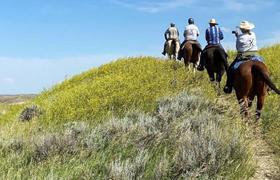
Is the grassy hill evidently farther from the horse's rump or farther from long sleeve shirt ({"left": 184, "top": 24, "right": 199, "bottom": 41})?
long sleeve shirt ({"left": 184, "top": 24, "right": 199, "bottom": 41})

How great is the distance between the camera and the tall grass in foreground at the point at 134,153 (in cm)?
682

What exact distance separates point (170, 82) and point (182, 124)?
8.67 m

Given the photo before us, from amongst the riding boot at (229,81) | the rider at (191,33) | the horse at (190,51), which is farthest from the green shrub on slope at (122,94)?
the riding boot at (229,81)

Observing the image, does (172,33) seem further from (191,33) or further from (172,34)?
(191,33)

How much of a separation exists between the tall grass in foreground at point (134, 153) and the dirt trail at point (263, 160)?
13.8 inches

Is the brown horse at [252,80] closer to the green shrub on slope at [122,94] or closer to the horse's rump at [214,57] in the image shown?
the green shrub on slope at [122,94]

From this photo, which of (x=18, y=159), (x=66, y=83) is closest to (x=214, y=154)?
(x=18, y=159)

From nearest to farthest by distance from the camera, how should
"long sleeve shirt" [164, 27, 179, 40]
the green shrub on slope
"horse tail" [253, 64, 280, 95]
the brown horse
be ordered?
"horse tail" [253, 64, 280, 95] → the brown horse → the green shrub on slope → "long sleeve shirt" [164, 27, 179, 40]

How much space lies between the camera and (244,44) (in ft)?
38.4

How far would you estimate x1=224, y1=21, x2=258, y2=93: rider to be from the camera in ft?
38.2

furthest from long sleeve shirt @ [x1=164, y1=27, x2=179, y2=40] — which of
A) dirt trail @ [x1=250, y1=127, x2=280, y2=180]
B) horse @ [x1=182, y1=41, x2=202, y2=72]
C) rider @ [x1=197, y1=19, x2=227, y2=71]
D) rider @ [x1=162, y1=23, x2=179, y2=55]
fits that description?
dirt trail @ [x1=250, y1=127, x2=280, y2=180]

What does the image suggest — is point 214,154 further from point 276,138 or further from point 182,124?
point 276,138

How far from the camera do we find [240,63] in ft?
37.8

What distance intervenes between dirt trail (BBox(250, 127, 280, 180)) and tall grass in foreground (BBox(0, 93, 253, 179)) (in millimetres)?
350
